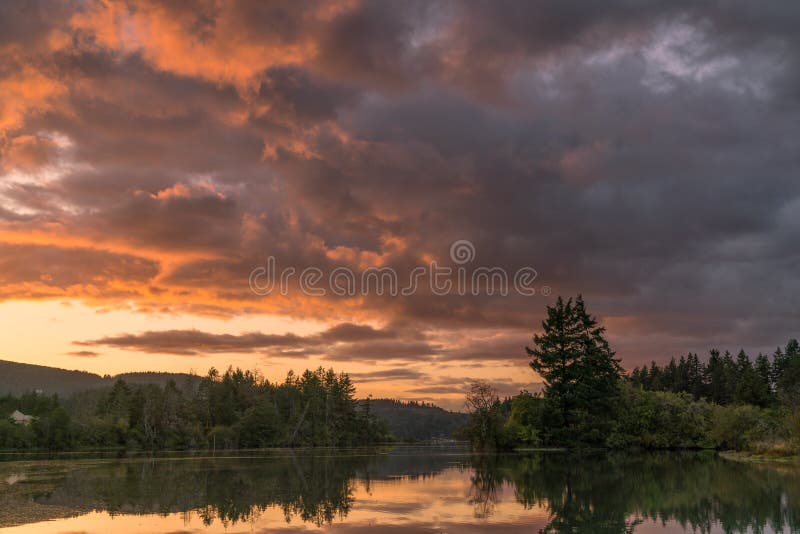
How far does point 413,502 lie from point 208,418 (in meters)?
103

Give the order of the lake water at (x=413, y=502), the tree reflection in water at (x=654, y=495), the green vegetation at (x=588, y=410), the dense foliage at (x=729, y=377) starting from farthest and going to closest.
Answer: the dense foliage at (x=729, y=377) < the green vegetation at (x=588, y=410) < the tree reflection in water at (x=654, y=495) < the lake water at (x=413, y=502)

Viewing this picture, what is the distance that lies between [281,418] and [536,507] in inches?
4440

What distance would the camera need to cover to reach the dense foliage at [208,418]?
104 metres

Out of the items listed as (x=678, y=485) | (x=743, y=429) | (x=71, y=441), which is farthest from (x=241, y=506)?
(x=71, y=441)

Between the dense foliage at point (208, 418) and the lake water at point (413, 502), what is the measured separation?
67.2m

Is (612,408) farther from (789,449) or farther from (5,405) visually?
(5,405)

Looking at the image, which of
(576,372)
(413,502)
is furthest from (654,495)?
(576,372)

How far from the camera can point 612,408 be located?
242 ft

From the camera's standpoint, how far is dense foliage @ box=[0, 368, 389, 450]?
104 metres

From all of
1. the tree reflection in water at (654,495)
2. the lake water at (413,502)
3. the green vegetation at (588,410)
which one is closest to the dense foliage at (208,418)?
the green vegetation at (588,410)

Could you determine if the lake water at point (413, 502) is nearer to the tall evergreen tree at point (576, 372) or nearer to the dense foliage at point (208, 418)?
the tall evergreen tree at point (576, 372)

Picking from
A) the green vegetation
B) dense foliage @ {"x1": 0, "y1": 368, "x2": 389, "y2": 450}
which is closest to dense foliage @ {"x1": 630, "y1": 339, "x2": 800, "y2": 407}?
the green vegetation

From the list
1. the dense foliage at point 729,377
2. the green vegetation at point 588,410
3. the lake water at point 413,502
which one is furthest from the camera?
the dense foliage at point 729,377

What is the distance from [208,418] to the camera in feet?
398
